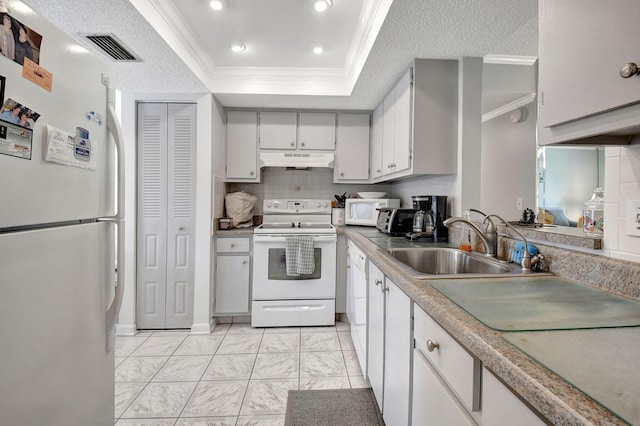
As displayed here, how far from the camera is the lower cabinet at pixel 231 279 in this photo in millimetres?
2771

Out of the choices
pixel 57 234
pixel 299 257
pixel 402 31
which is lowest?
pixel 299 257

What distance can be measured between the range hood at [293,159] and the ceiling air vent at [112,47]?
134 cm

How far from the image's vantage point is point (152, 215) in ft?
8.73

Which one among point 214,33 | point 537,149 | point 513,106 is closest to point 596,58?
point 537,149

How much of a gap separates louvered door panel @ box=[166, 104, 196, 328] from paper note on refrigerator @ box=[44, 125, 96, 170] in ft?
5.42

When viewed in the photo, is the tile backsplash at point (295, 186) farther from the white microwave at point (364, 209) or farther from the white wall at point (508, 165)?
the white wall at point (508, 165)

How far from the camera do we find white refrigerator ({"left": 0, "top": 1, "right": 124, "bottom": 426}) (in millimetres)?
758

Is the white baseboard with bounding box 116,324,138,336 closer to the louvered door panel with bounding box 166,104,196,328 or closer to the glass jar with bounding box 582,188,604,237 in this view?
the louvered door panel with bounding box 166,104,196,328

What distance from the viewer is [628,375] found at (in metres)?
0.47

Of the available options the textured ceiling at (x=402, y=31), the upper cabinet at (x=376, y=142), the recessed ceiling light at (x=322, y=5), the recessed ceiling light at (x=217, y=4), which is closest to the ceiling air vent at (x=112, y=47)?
the textured ceiling at (x=402, y=31)

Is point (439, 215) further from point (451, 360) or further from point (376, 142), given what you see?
point (451, 360)

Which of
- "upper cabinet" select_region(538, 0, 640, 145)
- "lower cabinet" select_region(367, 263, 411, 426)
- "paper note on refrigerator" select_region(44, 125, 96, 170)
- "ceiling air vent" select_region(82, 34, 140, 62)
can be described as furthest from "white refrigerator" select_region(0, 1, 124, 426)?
"upper cabinet" select_region(538, 0, 640, 145)

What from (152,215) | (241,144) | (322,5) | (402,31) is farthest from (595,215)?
(152,215)

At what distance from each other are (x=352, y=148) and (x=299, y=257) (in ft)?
4.39
